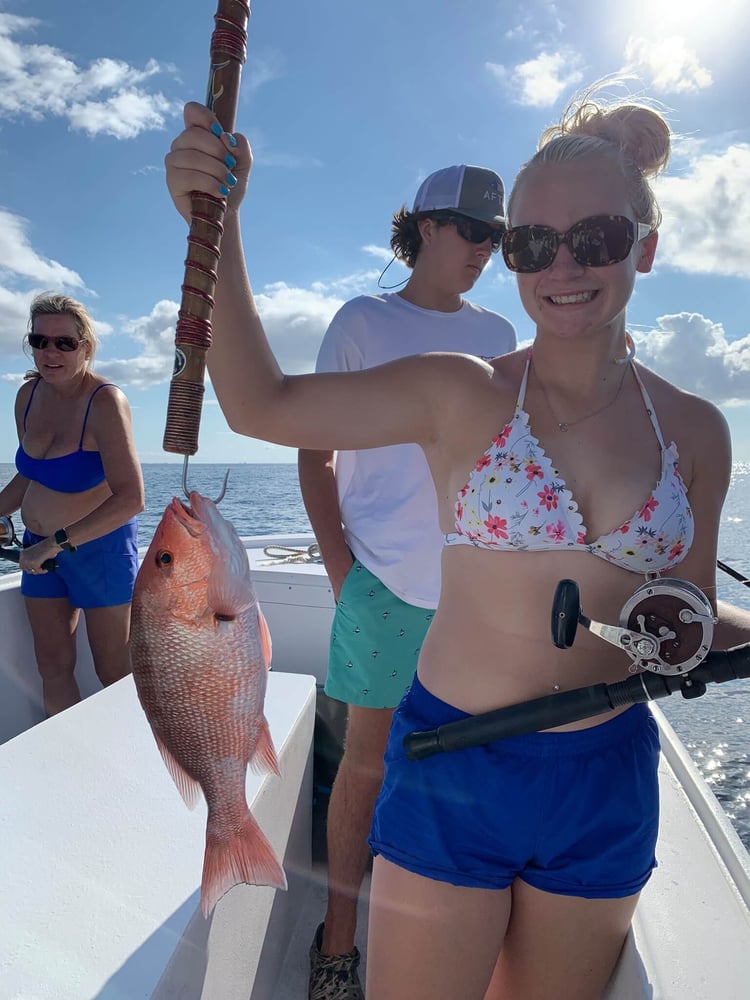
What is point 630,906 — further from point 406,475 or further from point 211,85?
point 211,85

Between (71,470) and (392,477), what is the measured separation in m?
1.96

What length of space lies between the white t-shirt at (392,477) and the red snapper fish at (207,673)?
117 centimetres

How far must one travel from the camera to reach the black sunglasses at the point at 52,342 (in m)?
3.46

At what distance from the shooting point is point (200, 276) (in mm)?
1022

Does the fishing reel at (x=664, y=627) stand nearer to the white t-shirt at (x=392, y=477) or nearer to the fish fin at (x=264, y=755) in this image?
the fish fin at (x=264, y=755)

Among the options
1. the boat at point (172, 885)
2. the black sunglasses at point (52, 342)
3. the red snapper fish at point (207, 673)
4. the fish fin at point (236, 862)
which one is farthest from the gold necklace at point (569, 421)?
the black sunglasses at point (52, 342)

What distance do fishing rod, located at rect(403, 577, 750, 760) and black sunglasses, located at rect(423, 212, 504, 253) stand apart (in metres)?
1.63

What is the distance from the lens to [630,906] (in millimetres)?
1514

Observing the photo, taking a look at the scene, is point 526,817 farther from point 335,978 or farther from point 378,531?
point 335,978

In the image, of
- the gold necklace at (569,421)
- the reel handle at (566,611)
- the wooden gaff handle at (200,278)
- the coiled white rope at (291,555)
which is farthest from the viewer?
the coiled white rope at (291,555)

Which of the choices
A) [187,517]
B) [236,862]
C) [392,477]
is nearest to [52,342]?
[392,477]

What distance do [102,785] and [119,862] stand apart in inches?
12.8

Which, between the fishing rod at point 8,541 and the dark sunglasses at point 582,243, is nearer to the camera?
the dark sunglasses at point 582,243

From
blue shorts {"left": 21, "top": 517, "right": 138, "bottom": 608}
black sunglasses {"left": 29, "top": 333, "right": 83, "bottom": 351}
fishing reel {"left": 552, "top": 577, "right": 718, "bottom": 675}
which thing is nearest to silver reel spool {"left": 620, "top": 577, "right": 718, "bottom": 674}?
fishing reel {"left": 552, "top": 577, "right": 718, "bottom": 675}
